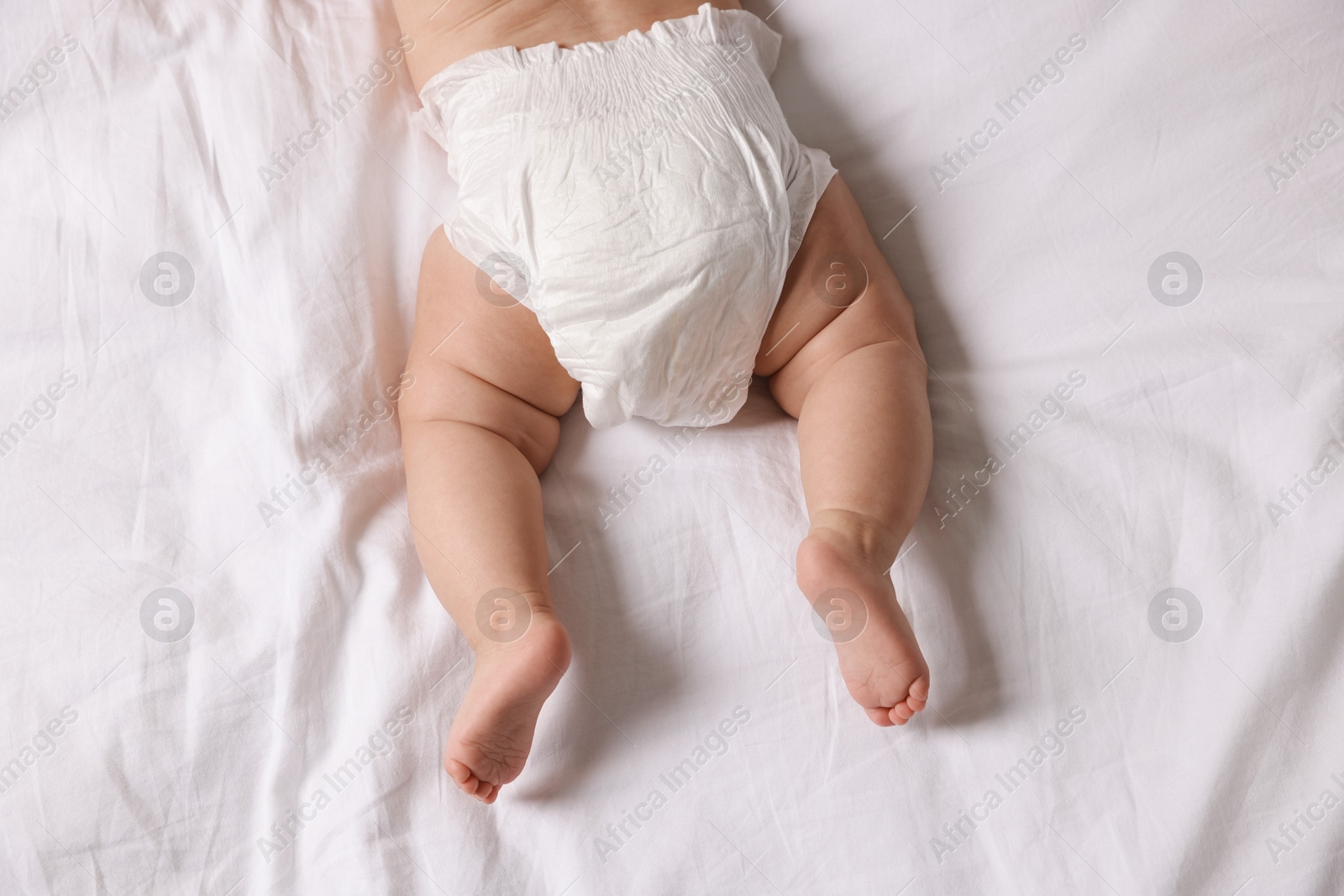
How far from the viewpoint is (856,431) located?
1017mm

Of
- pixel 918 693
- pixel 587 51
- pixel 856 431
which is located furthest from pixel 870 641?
pixel 587 51

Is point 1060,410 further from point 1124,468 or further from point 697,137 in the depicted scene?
point 697,137

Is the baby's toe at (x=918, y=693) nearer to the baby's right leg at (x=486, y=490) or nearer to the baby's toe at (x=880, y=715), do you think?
the baby's toe at (x=880, y=715)

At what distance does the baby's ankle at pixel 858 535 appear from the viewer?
95 centimetres

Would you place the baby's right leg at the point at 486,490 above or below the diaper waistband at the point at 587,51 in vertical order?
below

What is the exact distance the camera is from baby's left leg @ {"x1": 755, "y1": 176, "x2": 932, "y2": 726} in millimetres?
913

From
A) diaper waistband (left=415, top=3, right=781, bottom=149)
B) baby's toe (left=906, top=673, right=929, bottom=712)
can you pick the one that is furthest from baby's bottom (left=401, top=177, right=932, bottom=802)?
diaper waistband (left=415, top=3, right=781, bottom=149)

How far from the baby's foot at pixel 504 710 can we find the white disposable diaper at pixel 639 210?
0.29 m

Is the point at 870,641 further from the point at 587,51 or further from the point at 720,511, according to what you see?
the point at 587,51

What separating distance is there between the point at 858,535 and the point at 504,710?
0.38 m

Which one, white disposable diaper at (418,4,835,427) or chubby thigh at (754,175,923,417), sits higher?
white disposable diaper at (418,4,835,427)

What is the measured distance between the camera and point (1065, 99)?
123 centimetres

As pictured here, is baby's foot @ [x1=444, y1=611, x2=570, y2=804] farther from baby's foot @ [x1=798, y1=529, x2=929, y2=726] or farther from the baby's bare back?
the baby's bare back

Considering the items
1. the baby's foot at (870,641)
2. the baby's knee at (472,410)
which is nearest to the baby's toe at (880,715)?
the baby's foot at (870,641)
